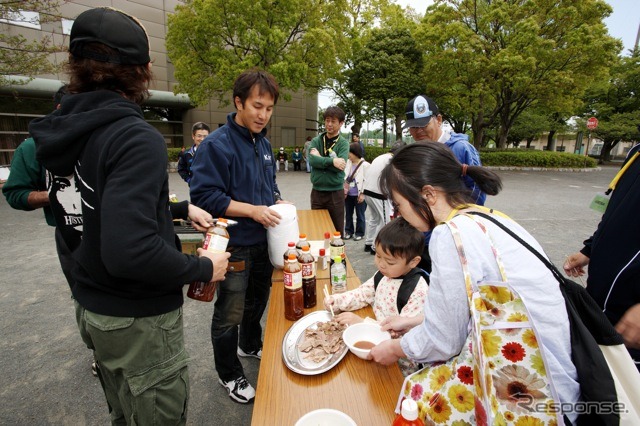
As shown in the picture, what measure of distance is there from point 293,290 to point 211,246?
0.56 metres

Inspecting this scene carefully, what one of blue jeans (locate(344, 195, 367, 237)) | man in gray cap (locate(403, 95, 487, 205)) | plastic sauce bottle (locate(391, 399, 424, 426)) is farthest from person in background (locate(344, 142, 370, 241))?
plastic sauce bottle (locate(391, 399, 424, 426))

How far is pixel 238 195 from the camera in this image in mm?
2215

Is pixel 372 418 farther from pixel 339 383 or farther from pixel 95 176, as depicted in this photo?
pixel 95 176

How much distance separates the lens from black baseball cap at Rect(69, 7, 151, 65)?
1066 millimetres

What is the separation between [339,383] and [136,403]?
821mm

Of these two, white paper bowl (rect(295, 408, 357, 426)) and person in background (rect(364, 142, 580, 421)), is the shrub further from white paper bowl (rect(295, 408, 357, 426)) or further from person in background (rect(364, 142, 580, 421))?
white paper bowl (rect(295, 408, 357, 426))

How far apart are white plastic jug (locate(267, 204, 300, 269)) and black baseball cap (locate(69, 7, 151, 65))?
1.23 meters

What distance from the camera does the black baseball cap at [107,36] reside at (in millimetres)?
1066

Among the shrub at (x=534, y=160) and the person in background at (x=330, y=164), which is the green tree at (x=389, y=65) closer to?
the shrub at (x=534, y=160)

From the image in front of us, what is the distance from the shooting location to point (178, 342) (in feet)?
4.43

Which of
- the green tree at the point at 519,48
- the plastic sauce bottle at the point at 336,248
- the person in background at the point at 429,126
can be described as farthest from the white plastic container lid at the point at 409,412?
the green tree at the point at 519,48

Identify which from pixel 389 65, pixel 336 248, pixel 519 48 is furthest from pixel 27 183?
pixel 389 65

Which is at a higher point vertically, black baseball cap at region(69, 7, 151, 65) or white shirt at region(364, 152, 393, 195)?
black baseball cap at region(69, 7, 151, 65)

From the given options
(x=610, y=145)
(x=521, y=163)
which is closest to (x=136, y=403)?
(x=521, y=163)
